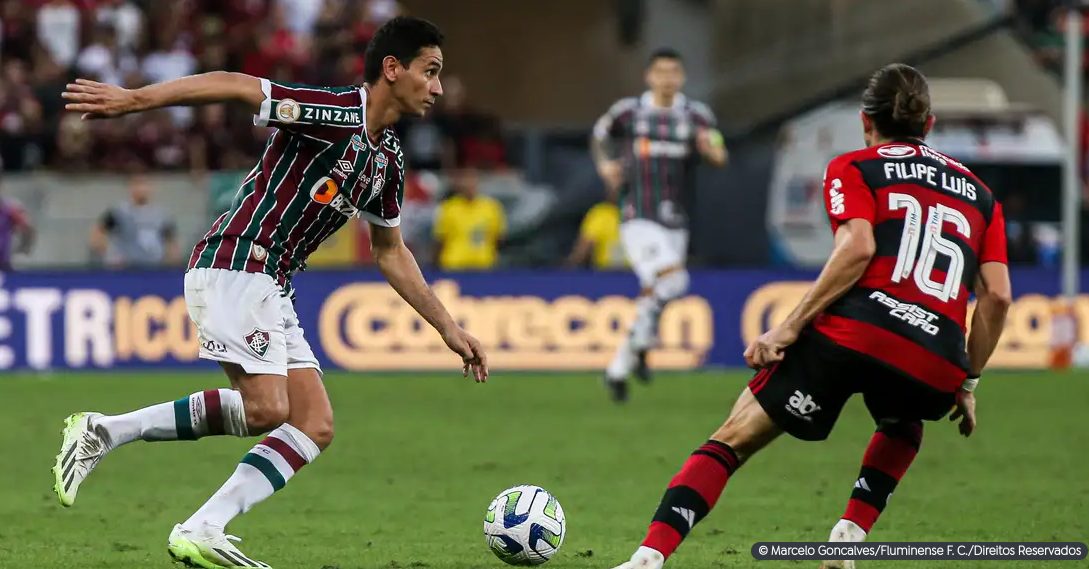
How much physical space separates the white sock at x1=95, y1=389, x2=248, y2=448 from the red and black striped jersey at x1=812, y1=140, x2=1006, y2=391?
7.57 ft

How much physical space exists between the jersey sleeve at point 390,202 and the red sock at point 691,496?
1638 mm

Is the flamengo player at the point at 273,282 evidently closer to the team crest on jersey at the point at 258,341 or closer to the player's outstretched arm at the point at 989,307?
the team crest on jersey at the point at 258,341

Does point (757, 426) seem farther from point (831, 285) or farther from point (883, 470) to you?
point (883, 470)

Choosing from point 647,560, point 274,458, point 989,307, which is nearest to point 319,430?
point 274,458

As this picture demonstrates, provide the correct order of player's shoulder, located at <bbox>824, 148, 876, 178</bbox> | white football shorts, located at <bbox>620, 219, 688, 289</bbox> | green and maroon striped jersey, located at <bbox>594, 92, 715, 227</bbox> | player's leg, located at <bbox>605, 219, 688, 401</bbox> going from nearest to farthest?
player's shoulder, located at <bbox>824, 148, 876, 178</bbox> → player's leg, located at <bbox>605, 219, 688, 401</bbox> → white football shorts, located at <bbox>620, 219, 688, 289</bbox> → green and maroon striped jersey, located at <bbox>594, 92, 715, 227</bbox>

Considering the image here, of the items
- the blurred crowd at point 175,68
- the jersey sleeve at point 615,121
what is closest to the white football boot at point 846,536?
the jersey sleeve at point 615,121

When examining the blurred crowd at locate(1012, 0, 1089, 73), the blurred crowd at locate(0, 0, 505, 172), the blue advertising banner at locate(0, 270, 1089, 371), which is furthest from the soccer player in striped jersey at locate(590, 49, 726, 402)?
the blurred crowd at locate(1012, 0, 1089, 73)

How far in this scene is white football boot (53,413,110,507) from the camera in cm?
657

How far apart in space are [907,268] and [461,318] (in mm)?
12125

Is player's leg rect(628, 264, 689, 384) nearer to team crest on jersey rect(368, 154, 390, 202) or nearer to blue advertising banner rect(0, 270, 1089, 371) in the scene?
blue advertising banner rect(0, 270, 1089, 371)

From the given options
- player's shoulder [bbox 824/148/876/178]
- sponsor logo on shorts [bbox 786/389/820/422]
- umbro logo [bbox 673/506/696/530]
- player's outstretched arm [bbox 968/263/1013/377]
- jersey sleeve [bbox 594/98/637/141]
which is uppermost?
jersey sleeve [bbox 594/98/637/141]

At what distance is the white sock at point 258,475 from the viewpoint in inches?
253

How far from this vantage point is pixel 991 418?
13250mm

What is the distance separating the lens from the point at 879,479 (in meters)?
6.54
